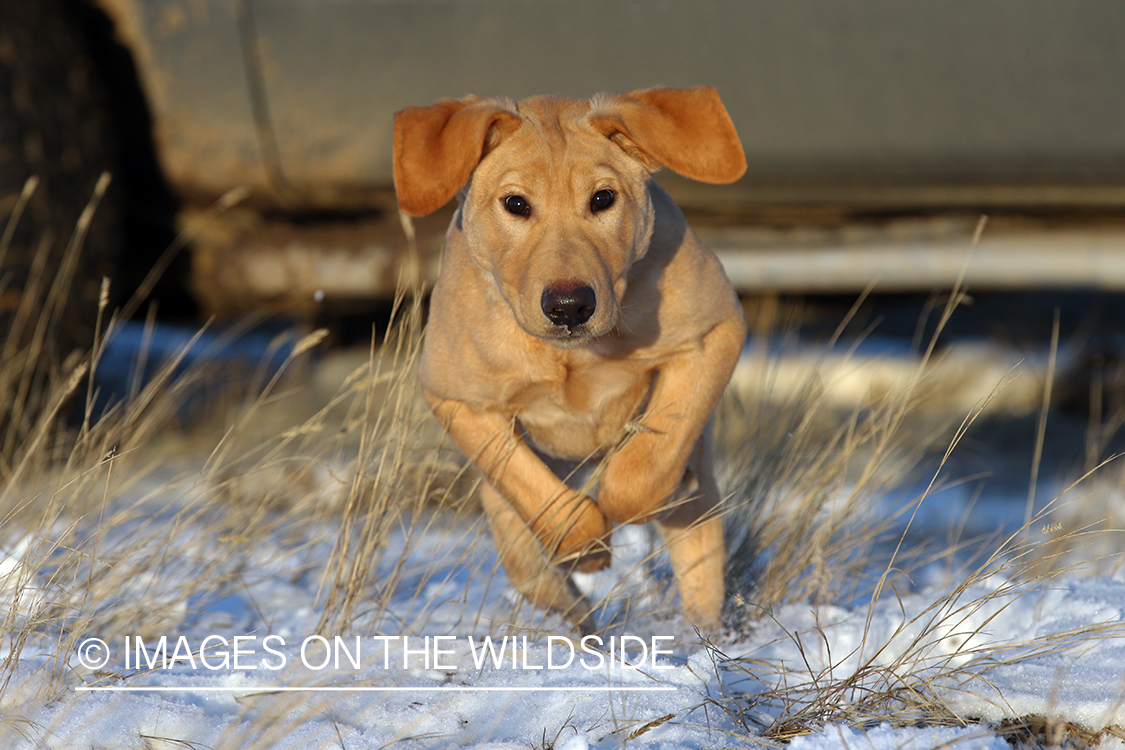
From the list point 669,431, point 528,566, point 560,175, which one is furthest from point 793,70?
point 528,566

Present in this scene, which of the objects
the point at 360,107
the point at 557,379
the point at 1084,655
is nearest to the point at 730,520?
the point at 557,379

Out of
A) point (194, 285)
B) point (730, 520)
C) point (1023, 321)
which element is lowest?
point (1023, 321)

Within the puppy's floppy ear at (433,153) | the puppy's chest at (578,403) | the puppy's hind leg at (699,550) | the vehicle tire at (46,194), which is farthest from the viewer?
the vehicle tire at (46,194)

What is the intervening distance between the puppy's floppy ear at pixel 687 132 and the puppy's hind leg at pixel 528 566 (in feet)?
2.86

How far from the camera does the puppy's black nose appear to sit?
1.90 meters

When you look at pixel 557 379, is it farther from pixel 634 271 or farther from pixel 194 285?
pixel 194 285

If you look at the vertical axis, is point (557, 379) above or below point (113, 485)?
above

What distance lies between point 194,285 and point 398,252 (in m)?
0.82

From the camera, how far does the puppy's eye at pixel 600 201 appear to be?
6.95 feet

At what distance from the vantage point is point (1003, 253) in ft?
11.6

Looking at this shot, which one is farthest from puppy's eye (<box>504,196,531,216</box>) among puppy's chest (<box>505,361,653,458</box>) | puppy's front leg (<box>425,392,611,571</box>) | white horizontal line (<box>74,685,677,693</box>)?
white horizontal line (<box>74,685,677,693</box>)

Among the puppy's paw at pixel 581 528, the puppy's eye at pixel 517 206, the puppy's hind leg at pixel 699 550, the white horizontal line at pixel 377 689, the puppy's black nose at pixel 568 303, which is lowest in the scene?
the puppy's hind leg at pixel 699 550

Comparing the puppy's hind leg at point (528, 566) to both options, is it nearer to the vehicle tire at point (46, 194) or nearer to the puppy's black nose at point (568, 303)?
the puppy's black nose at point (568, 303)

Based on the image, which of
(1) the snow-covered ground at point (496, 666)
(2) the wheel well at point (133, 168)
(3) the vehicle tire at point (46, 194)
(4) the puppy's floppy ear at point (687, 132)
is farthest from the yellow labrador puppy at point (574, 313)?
(2) the wheel well at point (133, 168)
